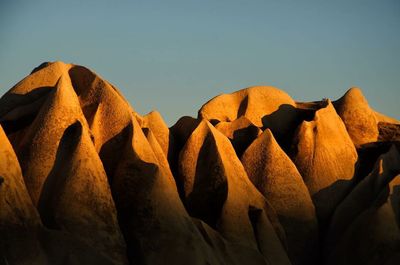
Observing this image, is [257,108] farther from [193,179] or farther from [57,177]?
[57,177]

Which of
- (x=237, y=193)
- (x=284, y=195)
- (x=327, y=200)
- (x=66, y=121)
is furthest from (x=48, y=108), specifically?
(x=327, y=200)

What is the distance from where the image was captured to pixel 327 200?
3412 centimetres

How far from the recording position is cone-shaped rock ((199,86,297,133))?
36375mm

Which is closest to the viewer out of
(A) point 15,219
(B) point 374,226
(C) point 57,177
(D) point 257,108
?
(A) point 15,219

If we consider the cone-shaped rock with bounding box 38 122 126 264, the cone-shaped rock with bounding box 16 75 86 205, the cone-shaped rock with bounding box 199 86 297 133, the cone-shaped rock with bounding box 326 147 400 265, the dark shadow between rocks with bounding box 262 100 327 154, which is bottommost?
the cone-shaped rock with bounding box 326 147 400 265

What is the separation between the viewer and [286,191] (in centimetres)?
3231

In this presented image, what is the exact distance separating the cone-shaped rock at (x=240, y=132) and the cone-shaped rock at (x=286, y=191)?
1.27m

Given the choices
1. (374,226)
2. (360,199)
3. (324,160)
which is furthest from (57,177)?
(324,160)

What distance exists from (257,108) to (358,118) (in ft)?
11.6

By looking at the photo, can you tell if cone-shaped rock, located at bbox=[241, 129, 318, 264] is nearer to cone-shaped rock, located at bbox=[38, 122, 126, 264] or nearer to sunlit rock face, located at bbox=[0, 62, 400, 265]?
sunlit rock face, located at bbox=[0, 62, 400, 265]

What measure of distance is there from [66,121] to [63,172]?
5.31 ft

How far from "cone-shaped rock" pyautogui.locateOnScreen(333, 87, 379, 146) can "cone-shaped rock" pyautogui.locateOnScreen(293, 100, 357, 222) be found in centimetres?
187

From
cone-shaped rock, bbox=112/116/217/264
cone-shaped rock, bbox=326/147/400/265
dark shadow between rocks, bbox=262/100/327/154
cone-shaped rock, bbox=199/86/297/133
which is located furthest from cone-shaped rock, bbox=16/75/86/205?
dark shadow between rocks, bbox=262/100/327/154

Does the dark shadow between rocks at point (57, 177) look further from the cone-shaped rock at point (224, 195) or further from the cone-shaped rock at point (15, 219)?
the cone-shaped rock at point (224, 195)
